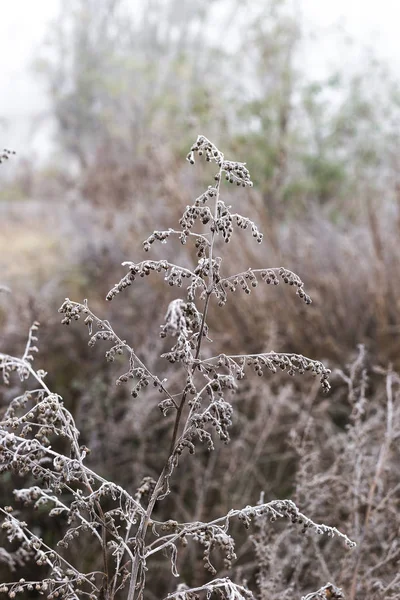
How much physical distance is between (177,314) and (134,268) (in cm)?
12

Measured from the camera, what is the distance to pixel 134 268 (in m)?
0.84

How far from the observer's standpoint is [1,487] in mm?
2764

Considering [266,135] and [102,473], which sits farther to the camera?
[266,135]

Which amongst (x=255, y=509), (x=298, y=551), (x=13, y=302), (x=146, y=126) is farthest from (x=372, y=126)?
(x=255, y=509)

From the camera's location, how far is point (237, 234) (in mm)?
3301

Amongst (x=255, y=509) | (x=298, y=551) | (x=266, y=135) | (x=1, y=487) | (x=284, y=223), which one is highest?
(x=266, y=135)

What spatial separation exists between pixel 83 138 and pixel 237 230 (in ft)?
27.4

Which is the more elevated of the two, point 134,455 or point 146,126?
point 146,126

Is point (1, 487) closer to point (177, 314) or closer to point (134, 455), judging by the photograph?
point (134, 455)

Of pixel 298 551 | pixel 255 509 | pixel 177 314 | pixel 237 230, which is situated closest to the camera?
pixel 177 314

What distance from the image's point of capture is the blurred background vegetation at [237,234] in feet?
8.87

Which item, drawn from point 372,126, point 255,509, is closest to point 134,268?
point 255,509

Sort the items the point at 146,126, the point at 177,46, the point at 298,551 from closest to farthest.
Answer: the point at 298,551 < the point at 146,126 < the point at 177,46

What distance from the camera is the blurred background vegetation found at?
2703 millimetres
